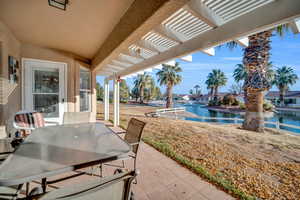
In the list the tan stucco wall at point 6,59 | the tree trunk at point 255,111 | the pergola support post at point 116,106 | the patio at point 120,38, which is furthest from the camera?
the tree trunk at point 255,111

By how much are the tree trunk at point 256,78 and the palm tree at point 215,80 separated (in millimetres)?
19358

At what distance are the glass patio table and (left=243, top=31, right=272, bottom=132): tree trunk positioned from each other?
7534mm

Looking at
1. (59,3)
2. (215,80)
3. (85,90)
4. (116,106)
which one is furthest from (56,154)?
(215,80)

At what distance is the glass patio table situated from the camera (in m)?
0.94

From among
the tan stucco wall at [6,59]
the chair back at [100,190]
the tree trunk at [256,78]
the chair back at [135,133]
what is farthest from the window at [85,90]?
the tree trunk at [256,78]

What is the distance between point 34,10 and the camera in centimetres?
196

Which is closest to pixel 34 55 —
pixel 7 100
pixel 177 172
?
pixel 7 100

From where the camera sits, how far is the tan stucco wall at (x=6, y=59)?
88.6 inches

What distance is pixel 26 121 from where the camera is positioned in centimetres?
253

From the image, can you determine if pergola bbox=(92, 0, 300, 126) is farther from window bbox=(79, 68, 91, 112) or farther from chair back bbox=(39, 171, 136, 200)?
window bbox=(79, 68, 91, 112)

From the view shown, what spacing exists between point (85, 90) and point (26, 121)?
230cm

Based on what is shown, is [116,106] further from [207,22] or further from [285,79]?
[285,79]

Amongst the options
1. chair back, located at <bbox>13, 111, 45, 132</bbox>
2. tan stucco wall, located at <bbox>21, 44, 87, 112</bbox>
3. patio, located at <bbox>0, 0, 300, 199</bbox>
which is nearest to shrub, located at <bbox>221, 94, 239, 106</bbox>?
patio, located at <bbox>0, 0, 300, 199</bbox>

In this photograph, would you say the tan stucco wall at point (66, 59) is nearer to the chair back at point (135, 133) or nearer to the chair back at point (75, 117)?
the chair back at point (75, 117)
